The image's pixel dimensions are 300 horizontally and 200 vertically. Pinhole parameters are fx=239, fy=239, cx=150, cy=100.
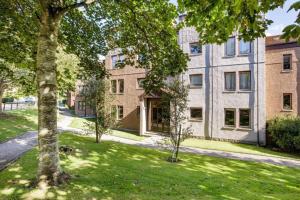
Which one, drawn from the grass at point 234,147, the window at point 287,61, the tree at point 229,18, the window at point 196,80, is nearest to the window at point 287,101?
the window at point 287,61

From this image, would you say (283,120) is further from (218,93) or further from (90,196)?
(90,196)

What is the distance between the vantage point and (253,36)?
557 cm

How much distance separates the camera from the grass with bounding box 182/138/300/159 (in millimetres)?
19562

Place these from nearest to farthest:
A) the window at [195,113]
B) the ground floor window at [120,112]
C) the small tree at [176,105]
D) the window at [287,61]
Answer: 1. the small tree at [176,105]
2. the window at [287,61]
3. the window at [195,113]
4. the ground floor window at [120,112]

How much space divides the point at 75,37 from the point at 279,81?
19325 mm

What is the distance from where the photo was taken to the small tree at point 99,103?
1848 centimetres

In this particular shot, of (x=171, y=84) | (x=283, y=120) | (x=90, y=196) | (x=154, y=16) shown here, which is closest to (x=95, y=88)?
(x=171, y=84)

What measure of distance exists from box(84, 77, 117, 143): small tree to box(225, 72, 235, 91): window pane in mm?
12602

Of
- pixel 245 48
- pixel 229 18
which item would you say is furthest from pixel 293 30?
pixel 245 48

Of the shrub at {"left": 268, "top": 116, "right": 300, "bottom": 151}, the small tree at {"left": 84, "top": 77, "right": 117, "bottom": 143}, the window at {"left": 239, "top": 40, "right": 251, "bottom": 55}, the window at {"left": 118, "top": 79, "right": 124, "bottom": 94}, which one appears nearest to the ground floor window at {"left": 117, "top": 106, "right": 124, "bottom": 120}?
the window at {"left": 118, "top": 79, "right": 124, "bottom": 94}

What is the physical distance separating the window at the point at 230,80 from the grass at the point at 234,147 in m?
5.59

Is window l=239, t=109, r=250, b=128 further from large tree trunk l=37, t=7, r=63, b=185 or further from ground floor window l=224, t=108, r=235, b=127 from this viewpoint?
large tree trunk l=37, t=7, r=63, b=185

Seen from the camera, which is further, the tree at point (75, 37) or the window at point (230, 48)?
Result: the window at point (230, 48)

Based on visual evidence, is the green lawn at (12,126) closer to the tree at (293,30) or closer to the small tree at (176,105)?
the small tree at (176,105)
